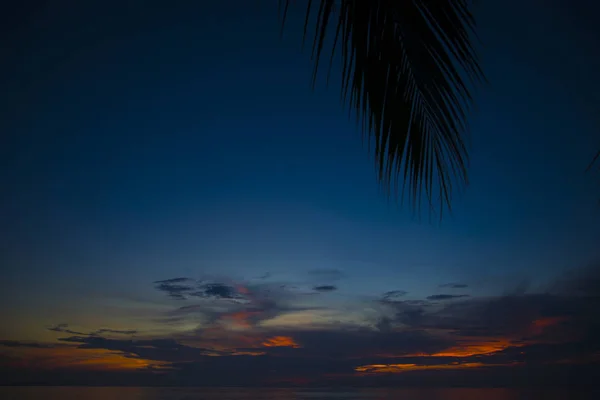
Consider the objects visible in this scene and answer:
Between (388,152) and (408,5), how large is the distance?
42cm

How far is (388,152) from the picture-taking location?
1.50 meters

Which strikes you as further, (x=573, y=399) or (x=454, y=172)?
(x=573, y=399)

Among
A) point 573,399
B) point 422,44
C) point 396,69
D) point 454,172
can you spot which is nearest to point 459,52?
point 422,44

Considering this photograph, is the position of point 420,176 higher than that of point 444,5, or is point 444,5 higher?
point 444,5

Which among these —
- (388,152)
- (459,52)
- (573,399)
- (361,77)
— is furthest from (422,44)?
(573,399)

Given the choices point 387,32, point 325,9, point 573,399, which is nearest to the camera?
point 325,9

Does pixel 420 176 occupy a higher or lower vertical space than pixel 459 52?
lower

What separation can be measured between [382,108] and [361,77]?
0.11m

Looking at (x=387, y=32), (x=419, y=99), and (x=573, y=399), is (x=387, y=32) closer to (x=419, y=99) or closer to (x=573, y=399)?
(x=419, y=99)

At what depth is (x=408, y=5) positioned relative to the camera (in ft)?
4.40

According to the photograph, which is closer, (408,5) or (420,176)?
(408,5)

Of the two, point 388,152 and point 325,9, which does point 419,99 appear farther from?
point 325,9

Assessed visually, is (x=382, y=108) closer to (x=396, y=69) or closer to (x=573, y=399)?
(x=396, y=69)

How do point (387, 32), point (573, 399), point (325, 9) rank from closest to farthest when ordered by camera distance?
point (325, 9) < point (387, 32) < point (573, 399)
